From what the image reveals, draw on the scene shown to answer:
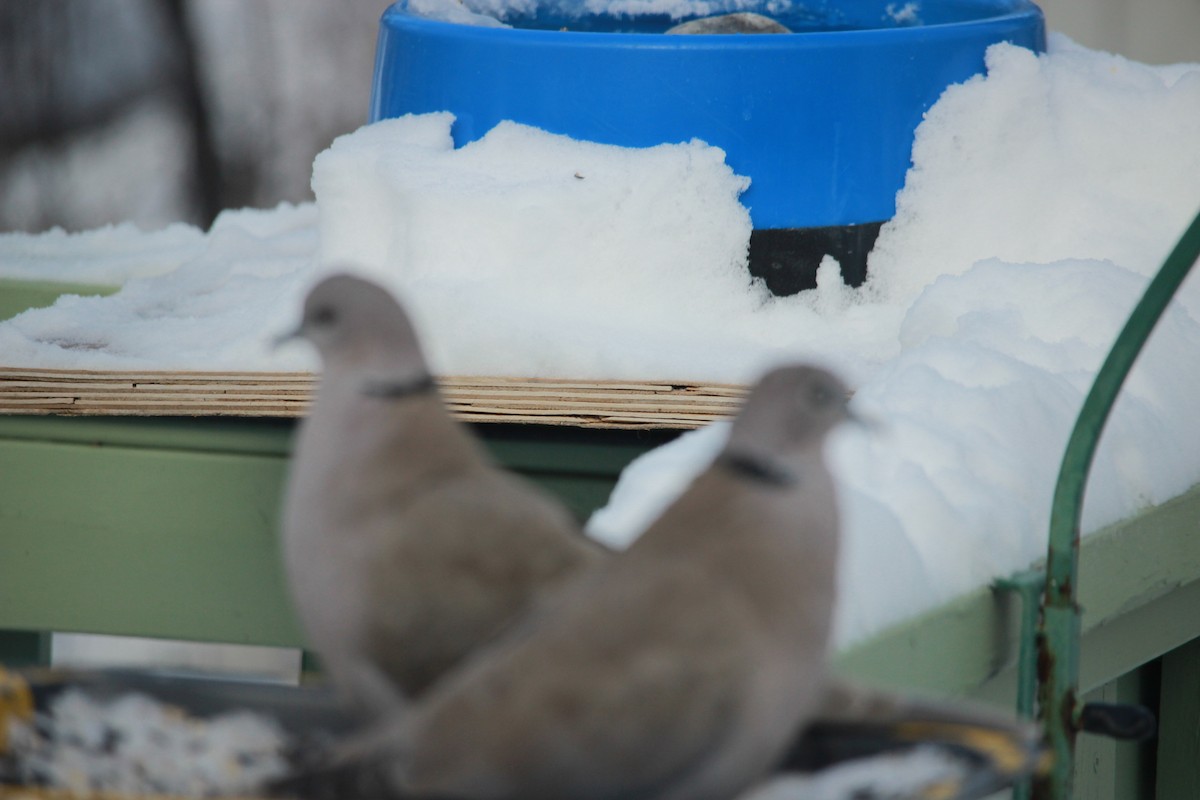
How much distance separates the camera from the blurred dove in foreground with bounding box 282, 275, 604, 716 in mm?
423

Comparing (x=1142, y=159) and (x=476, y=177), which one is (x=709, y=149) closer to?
(x=476, y=177)

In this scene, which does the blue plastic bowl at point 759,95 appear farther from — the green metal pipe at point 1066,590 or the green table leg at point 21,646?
the green table leg at point 21,646

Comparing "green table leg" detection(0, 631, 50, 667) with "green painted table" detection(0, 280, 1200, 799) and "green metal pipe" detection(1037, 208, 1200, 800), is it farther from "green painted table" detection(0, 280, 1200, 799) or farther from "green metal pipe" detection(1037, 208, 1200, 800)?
"green metal pipe" detection(1037, 208, 1200, 800)

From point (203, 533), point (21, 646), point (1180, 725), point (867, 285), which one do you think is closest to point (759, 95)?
point (867, 285)

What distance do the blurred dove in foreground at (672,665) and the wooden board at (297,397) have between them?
54 cm

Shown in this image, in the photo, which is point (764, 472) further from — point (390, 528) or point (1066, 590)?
point (1066, 590)

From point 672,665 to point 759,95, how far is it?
0.87 metres

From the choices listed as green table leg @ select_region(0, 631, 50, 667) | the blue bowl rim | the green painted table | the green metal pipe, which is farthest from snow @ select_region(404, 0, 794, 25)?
the green metal pipe

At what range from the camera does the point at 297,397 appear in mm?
1004

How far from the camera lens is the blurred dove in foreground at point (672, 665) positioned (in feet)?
1.27

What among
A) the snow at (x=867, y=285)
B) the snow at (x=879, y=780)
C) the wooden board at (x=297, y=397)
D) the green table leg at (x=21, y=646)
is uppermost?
the snow at (x=879, y=780)

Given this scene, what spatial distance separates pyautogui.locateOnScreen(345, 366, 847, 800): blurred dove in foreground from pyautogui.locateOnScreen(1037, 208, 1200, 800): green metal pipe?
412 millimetres

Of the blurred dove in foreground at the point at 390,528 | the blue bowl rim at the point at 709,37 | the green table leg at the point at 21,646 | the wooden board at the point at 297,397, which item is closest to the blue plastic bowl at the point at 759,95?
the blue bowl rim at the point at 709,37

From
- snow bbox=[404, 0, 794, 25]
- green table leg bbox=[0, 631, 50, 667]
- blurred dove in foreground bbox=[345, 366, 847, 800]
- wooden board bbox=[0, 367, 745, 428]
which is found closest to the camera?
blurred dove in foreground bbox=[345, 366, 847, 800]
